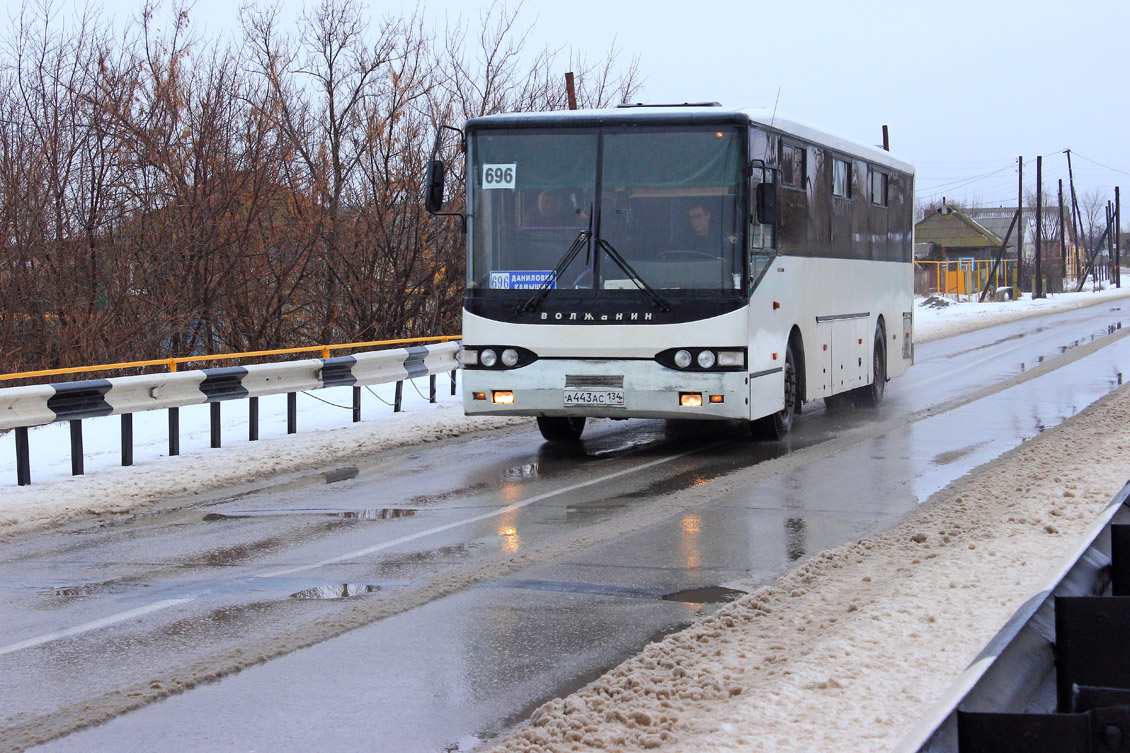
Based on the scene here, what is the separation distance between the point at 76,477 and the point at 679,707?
7.89 metres

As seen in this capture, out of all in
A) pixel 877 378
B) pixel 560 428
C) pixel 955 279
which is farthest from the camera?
pixel 955 279

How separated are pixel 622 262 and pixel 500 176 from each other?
55.6 inches

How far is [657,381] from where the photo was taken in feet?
38.2

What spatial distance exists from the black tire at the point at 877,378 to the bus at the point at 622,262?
16.3 ft

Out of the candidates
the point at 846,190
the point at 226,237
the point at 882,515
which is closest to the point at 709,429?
the point at 846,190

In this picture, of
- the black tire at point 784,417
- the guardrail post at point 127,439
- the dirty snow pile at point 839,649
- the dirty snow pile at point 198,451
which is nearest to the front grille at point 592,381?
the black tire at point 784,417

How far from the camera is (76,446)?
442 inches

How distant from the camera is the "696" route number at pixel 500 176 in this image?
39.2 ft

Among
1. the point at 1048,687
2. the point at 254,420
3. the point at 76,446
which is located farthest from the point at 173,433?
the point at 1048,687

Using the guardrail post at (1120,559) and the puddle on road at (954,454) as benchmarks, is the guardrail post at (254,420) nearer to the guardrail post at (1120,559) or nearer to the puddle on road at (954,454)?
the puddle on road at (954,454)

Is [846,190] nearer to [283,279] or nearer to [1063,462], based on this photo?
[1063,462]

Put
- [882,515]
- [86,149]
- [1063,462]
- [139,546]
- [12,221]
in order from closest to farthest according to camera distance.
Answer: [139,546] → [882,515] → [1063,462] → [12,221] → [86,149]

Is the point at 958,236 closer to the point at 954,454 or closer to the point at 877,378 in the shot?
the point at 877,378

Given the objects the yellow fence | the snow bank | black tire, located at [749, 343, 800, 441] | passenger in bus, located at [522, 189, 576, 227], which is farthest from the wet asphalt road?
the yellow fence
